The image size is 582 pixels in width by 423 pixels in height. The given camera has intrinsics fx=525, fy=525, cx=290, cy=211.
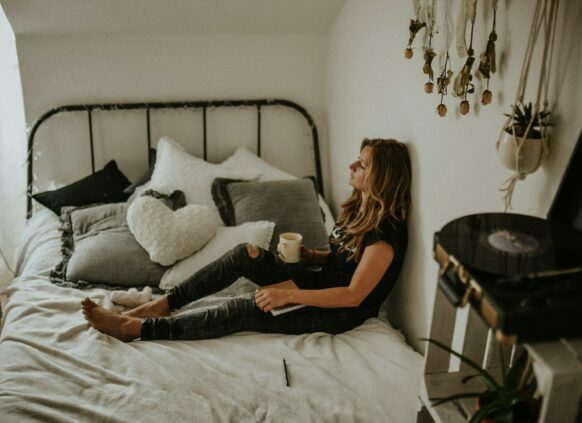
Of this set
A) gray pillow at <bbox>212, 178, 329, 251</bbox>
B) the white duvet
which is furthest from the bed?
gray pillow at <bbox>212, 178, 329, 251</bbox>

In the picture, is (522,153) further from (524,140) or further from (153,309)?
(153,309)

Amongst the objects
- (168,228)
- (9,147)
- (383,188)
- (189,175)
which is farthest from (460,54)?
(9,147)

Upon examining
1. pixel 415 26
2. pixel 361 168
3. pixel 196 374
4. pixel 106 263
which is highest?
pixel 415 26

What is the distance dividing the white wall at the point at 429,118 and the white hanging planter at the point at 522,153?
0.04 metres

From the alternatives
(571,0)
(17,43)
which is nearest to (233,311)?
(571,0)

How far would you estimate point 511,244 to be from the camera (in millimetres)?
898

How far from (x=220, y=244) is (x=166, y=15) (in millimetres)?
1181

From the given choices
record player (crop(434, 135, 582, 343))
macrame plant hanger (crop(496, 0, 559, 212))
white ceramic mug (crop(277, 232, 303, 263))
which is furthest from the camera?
white ceramic mug (crop(277, 232, 303, 263))

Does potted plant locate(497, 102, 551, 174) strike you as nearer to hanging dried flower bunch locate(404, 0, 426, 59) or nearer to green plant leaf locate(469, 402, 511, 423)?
green plant leaf locate(469, 402, 511, 423)

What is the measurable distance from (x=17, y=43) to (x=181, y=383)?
196 centimetres

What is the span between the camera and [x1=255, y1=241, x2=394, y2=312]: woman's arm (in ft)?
5.36

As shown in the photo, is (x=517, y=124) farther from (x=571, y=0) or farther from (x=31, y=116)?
(x=31, y=116)

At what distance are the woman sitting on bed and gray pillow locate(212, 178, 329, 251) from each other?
0.35 m

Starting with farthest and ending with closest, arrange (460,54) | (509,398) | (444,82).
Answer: (444,82) → (460,54) → (509,398)
